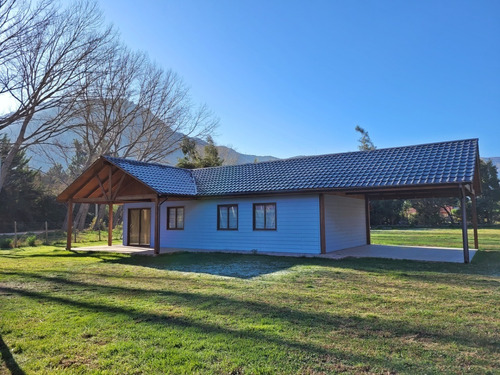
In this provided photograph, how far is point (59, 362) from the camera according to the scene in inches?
128

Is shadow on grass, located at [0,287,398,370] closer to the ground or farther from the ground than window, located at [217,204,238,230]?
closer to the ground

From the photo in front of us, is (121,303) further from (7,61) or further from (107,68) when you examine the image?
(107,68)

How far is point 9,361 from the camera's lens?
3311 mm

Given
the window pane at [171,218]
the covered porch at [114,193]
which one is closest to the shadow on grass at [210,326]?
the covered porch at [114,193]

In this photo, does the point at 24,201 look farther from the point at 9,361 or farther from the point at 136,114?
the point at 9,361

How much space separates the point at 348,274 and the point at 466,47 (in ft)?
36.4

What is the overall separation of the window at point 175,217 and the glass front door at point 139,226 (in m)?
1.17

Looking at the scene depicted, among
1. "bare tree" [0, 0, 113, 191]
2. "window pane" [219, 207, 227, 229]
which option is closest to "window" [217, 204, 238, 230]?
"window pane" [219, 207, 227, 229]

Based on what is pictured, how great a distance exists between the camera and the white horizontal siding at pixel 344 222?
41.8 feet

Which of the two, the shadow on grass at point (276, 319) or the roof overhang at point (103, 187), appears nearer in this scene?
the shadow on grass at point (276, 319)

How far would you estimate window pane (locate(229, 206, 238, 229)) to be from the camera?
13.8 metres

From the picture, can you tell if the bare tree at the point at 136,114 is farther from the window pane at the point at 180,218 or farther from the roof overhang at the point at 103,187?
the window pane at the point at 180,218

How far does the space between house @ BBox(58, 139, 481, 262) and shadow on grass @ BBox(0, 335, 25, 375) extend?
8.45 meters

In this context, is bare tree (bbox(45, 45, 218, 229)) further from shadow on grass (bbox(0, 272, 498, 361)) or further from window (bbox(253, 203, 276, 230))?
shadow on grass (bbox(0, 272, 498, 361))
